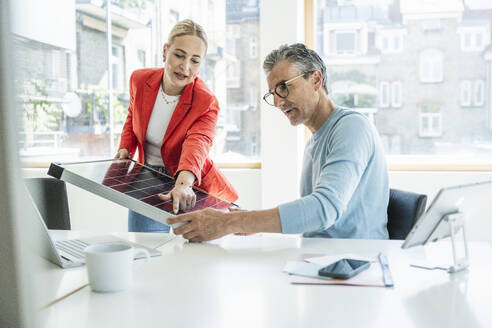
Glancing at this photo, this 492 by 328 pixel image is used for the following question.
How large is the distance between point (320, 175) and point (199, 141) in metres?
0.58

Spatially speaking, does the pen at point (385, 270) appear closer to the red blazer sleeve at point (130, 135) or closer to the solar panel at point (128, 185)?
the solar panel at point (128, 185)

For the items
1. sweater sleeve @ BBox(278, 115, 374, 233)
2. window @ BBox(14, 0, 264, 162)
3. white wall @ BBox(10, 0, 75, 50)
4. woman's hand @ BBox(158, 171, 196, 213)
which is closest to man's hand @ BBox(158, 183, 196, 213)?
woman's hand @ BBox(158, 171, 196, 213)

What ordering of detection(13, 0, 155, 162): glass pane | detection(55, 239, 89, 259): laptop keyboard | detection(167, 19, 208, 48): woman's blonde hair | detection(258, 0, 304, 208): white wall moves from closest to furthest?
detection(55, 239, 89, 259): laptop keyboard → detection(167, 19, 208, 48): woman's blonde hair → detection(258, 0, 304, 208): white wall → detection(13, 0, 155, 162): glass pane

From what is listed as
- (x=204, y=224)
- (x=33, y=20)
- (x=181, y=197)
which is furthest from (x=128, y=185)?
(x=33, y=20)

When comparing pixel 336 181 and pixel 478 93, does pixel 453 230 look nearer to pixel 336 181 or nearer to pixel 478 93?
pixel 336 181

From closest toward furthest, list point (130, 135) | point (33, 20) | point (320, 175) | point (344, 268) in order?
1. point (33, 20)
2. point (344, 268)
3. point (320, 175)
4. point (130, 135)

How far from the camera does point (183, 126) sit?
1.96m

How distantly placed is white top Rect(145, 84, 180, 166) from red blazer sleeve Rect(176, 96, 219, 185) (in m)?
0.14

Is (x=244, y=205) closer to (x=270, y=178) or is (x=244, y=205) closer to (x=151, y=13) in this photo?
(x=270, y=178)

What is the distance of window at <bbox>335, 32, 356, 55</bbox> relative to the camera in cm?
358

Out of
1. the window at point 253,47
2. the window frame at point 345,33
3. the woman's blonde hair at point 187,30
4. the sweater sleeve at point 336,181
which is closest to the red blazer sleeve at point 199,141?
the woman's blonde hair at point 187,30

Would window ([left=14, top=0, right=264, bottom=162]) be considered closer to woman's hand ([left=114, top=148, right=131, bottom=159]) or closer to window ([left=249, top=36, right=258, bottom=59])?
window ([left=249, top=36, right=258, bottom=59])

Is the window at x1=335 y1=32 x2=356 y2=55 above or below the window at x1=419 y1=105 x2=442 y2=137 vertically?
above

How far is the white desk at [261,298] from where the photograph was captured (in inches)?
34.0
